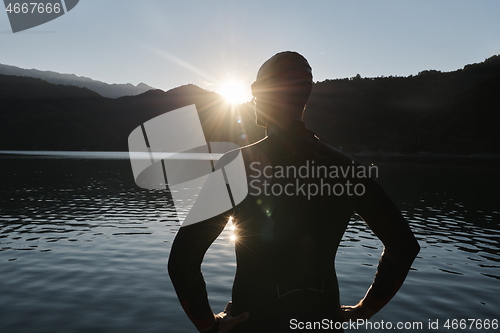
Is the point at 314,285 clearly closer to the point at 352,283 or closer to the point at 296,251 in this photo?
the point at 296,251

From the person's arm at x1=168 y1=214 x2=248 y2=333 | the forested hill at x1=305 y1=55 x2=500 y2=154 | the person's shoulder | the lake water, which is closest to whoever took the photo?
→ the person's arm at x1=168 y1=214 x2=248 y2=333

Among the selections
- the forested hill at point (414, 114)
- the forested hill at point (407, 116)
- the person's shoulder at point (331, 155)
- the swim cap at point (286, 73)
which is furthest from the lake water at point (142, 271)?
the forested hill at point (414, 114)

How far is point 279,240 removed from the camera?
5.15ft

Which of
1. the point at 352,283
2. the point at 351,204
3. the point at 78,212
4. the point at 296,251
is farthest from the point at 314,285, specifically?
the point at 78,212

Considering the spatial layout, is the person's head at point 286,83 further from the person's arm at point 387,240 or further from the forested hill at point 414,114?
the forested hill at point 414,114

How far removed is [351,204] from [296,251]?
37cm

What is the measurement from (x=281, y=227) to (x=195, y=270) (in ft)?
Result: 1.34

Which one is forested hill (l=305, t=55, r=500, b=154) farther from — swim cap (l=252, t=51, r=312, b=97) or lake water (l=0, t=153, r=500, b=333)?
swim cap (l=252, t=51, r=312, b=97)

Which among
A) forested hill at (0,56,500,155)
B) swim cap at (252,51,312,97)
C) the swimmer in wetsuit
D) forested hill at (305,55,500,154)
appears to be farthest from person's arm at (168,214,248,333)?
forested hill at (305,55,500,154)

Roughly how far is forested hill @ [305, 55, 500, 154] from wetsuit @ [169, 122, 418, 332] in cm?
15375

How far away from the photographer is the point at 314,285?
1.63 metres

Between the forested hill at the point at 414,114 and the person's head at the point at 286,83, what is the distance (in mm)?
153724

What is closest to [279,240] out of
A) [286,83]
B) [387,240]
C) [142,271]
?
[387,240]

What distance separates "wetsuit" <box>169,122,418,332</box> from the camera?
154 centimetres
